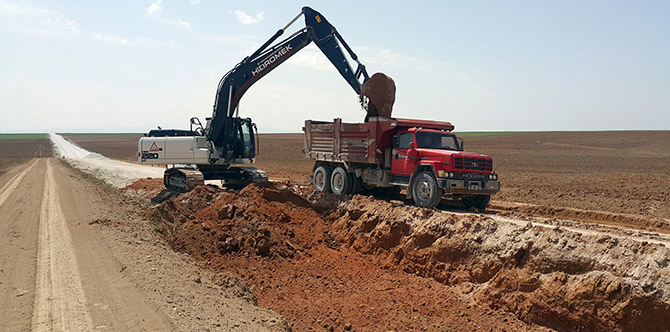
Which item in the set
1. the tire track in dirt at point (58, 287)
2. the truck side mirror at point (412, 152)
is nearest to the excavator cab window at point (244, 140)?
the tire track in dirt at point (58, 287)

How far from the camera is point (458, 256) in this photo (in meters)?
10.5

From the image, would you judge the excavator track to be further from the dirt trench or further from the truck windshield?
the truck windshield

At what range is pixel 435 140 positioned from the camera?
14.1m

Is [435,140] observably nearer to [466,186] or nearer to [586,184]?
[466,186]

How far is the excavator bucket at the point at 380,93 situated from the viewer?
15344mm

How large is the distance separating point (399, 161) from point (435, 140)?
1216 mm

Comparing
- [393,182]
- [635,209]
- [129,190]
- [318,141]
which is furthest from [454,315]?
[129,190]

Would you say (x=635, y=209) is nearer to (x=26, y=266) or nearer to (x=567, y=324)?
(x=567, y=324)

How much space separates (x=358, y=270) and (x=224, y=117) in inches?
402

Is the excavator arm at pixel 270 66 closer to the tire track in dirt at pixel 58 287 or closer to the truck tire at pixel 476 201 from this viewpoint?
the truck tire at pixel 476 201

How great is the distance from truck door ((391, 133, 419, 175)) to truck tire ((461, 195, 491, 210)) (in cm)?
191

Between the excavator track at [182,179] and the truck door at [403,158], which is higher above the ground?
the truck door at [403,158]

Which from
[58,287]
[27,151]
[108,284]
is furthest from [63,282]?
[27,151]

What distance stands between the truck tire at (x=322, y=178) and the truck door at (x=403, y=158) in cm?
306
